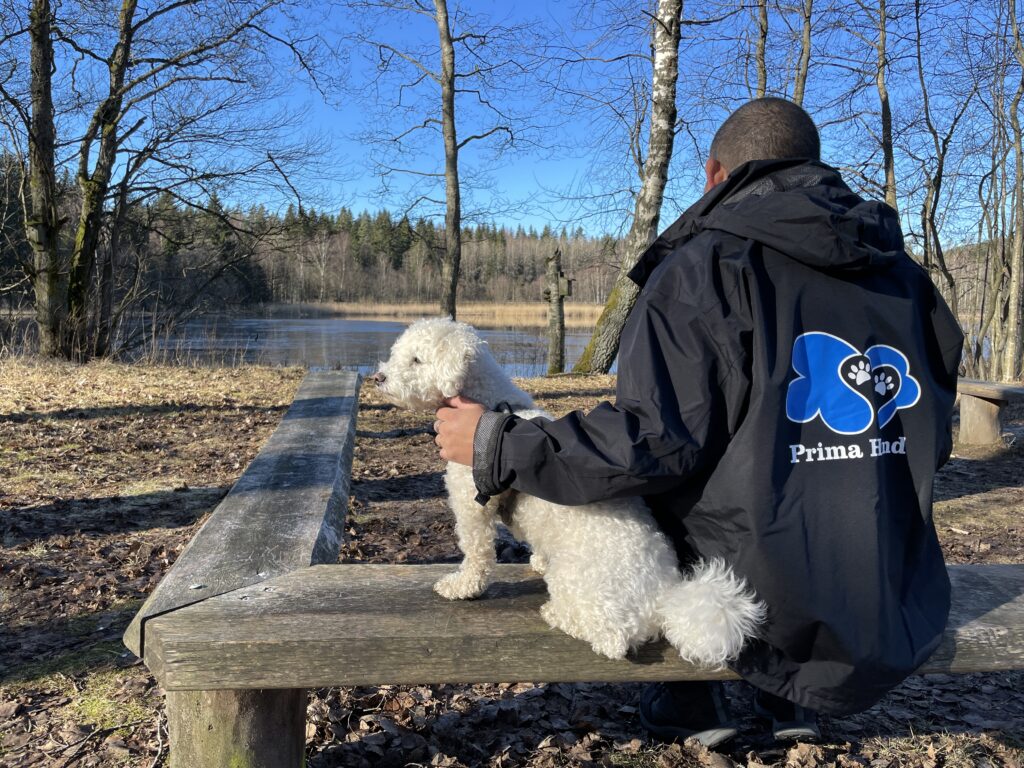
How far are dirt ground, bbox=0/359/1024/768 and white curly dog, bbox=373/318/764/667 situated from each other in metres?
0.91

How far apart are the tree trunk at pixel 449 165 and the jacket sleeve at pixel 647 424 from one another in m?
13.9

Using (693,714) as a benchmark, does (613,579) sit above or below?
above

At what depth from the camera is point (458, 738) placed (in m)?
2.67

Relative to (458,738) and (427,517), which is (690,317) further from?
(427,517)

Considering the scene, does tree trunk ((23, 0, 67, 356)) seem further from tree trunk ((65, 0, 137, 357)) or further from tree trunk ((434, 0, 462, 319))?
tree trunk ((434, 0, 462, 319))

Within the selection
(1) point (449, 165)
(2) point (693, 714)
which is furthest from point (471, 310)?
(2) point (693, 714)

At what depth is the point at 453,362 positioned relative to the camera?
2309mm

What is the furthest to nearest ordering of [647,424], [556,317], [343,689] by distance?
[556,317], [343,689], [647,424]

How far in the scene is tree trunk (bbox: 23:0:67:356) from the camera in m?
12.1

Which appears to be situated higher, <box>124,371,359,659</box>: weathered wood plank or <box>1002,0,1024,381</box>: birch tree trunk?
<box>1002,0,1024,381</box>: birch tree trunk

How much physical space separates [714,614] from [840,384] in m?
0.62

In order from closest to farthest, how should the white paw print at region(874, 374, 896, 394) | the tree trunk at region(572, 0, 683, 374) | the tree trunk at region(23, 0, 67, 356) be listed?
the white paw print at region(874, 374, 896, 394), the tree trunk at region(572, 0, 683, 374), the tree trunk at region(23, 0, 67, 356)

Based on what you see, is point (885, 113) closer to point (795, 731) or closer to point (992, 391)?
point (992, 391)

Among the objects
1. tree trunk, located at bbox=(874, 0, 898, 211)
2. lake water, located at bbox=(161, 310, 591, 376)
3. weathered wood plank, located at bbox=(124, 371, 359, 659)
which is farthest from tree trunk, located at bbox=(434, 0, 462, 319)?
weathered wood plank, located at bbox=(124, 371, 359, 659)
